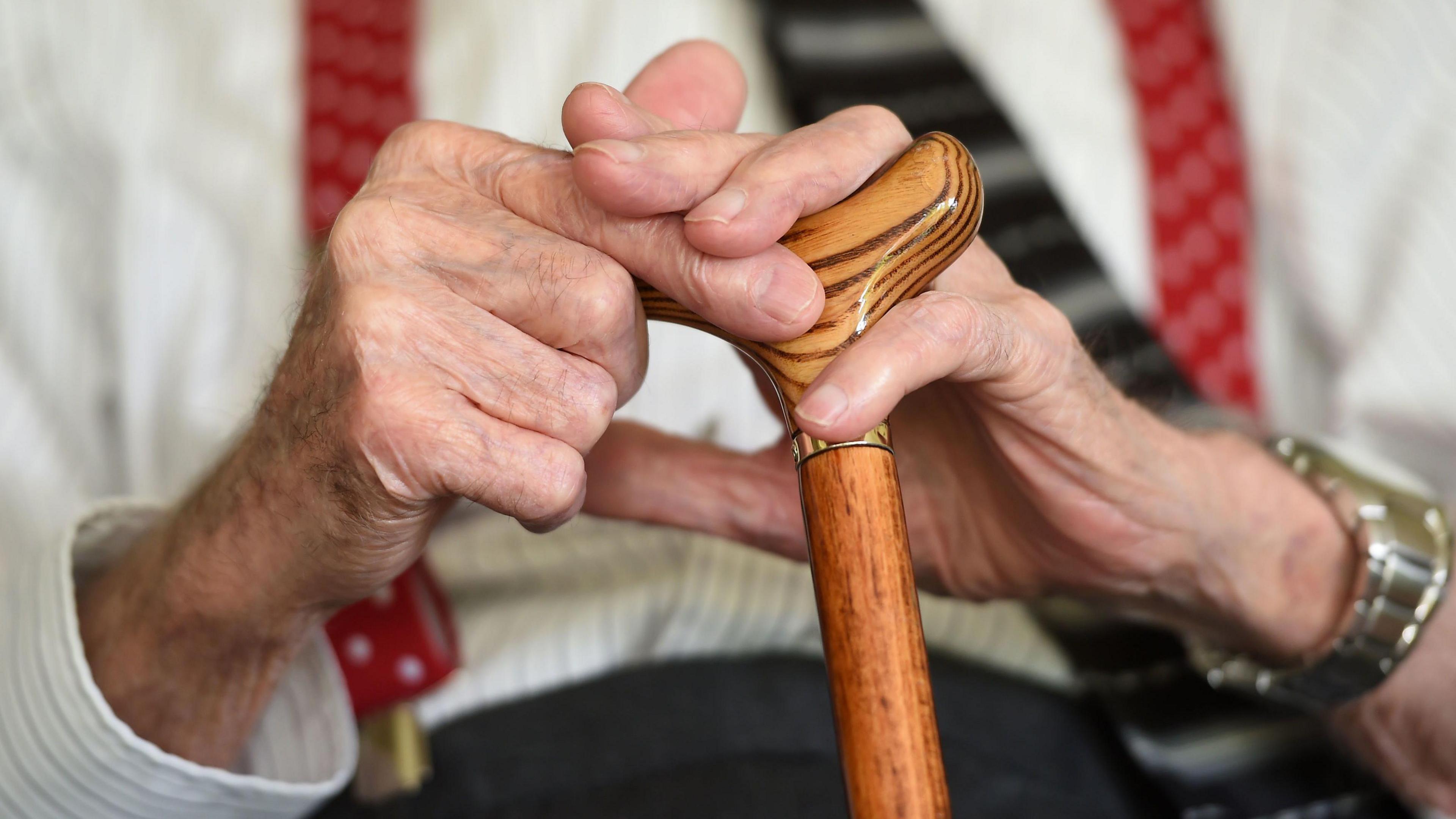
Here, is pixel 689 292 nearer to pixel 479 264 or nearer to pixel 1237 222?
pixel 479 264

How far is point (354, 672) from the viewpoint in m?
0.80

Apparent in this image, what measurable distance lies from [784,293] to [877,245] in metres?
0.05

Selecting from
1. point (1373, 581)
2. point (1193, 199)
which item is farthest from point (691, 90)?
point (1193, 199)

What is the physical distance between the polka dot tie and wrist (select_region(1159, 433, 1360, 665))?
272mm

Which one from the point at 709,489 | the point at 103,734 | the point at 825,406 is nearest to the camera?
the point at 825,406

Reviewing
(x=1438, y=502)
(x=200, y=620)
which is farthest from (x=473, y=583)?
(x=1438, y=502)

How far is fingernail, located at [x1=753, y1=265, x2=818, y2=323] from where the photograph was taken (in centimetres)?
49

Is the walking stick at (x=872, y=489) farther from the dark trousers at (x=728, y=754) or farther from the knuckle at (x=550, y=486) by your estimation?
the dark trousers at (x=728, y=754)

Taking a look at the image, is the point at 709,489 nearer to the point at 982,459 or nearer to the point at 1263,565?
the point at 982,459

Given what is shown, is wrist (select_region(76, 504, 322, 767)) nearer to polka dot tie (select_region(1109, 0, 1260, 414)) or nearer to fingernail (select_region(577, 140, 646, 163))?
fingernail (select_region(577, 140, 646, 163))

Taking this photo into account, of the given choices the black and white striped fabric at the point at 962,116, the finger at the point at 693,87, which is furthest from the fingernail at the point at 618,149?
the black and white striped fabric at the point at 962,116

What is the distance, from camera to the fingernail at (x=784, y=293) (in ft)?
1.61

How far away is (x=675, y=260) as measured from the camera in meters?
0.51

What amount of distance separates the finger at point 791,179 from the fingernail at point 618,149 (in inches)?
1.4
